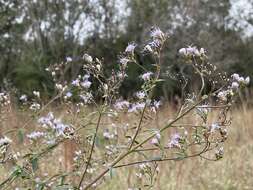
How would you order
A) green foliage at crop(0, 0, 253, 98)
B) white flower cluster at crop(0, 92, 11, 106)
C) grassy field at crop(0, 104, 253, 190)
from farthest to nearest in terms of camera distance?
green foliage at crop(0, 0, 253, 98) → grassy field at crop(0, 104, 253, 190) → white flower cluster at crop(0, 92, 11, 106)

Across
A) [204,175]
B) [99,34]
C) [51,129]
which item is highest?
[99,34]

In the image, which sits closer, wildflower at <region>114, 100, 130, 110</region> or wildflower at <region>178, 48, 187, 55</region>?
wildflower at <region>178, 48, 187, 55</region>

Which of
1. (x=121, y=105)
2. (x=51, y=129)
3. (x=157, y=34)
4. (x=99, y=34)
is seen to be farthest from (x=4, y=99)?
(x=99, y=34)

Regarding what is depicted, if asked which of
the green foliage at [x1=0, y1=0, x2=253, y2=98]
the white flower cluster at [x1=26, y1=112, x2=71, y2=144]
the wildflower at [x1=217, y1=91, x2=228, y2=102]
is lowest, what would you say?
the white flower cluster at [x1=26, y1=112, x2=71, y2=144]

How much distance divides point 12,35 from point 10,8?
53.9 inches

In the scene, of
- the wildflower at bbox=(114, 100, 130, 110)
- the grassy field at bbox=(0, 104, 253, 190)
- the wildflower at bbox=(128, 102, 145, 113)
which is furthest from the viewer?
the grassy field at bbox=(0, 104, 253, 190)

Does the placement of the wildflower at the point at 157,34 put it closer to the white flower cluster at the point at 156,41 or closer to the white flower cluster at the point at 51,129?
the white flower cluster at the point at 156,41

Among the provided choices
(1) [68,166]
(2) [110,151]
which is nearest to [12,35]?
(1) [68,166]

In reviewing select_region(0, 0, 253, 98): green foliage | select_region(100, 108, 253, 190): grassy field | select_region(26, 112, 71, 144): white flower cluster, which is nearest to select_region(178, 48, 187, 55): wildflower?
select_region(26, 112, 71, 144): white flower cluster

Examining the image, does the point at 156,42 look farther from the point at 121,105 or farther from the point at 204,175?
the point at 204,175

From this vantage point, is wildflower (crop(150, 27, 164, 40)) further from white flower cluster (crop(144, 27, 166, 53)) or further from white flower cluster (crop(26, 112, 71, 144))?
white flower cluster (crop(26, 112, 71, 144))

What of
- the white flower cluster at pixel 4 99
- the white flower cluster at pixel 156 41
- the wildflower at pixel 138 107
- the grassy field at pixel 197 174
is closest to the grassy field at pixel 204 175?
the grassy field at pixel 197 174

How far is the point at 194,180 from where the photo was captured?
3.37 m

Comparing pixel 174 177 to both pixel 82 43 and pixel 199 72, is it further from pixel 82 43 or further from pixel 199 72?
pixel 82 43
